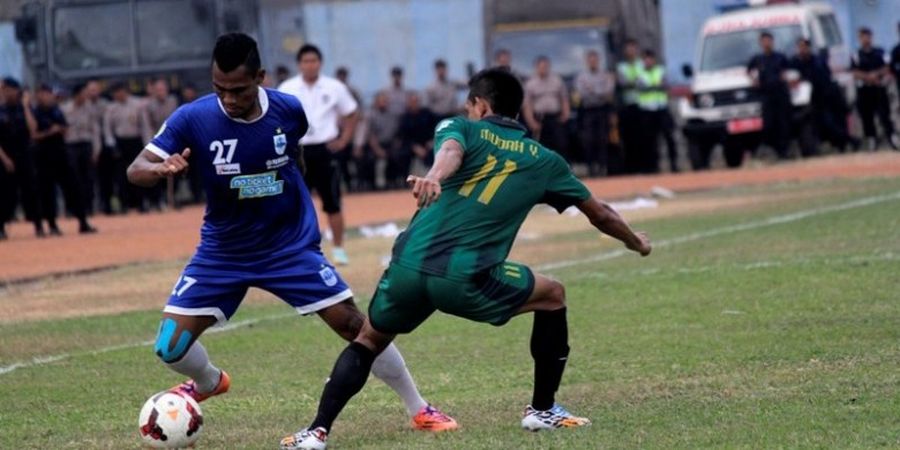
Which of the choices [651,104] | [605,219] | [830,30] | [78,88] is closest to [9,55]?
[78,88]

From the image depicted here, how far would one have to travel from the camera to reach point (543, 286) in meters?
8.12

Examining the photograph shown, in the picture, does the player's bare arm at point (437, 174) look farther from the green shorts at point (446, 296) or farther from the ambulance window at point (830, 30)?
the ambulance window at point (830, 30)

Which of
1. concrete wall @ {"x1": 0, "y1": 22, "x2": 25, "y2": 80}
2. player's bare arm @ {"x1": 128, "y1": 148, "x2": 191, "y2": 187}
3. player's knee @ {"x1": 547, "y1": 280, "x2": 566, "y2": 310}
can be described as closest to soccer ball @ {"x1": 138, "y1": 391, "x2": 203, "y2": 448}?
player's bare arm @ {"x1": 128, "y1": 148, "x2": 191, "y2": 187}

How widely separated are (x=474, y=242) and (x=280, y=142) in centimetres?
110

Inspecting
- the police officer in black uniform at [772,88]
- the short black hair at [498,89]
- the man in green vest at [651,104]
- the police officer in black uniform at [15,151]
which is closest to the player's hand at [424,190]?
the short black hair at [498,89]

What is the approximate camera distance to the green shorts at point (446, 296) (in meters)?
7.91

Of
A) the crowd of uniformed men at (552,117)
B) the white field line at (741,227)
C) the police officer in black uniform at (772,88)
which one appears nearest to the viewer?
the white field line at (741,227)

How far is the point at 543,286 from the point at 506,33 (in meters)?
26.8

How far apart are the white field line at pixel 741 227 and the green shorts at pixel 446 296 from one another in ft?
26.8

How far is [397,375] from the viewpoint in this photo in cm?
852

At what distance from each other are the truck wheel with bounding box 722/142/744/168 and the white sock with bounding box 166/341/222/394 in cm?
2540

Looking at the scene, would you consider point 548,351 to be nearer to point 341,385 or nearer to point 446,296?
point 446,296

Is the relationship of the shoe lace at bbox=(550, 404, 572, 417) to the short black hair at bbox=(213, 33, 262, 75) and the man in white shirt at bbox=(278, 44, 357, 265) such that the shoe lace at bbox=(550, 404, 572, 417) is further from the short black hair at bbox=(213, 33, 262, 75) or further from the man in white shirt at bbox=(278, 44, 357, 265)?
the man in white shirt at bbox=(278, 44, 357, 265)

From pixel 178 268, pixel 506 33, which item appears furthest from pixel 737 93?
pixel 178 268
